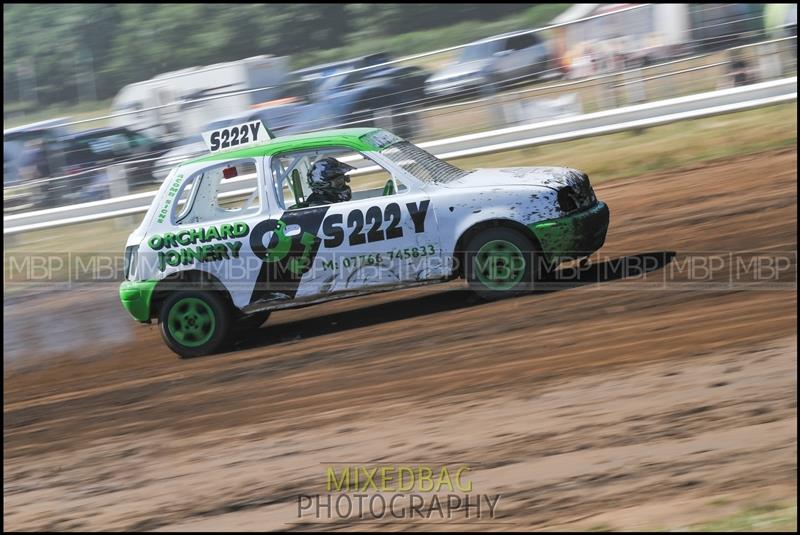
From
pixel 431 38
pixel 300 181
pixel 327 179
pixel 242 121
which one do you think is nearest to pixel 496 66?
pixel 242 121

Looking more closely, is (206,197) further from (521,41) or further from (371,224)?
(521,41)

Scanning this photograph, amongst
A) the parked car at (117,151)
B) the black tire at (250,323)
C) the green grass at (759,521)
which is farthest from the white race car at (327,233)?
the parked car at (117,151)

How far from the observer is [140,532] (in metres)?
5.61

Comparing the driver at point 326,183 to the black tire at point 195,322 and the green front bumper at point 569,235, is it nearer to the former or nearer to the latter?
the black tire at point 195,322

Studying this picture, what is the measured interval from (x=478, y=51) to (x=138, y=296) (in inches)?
356

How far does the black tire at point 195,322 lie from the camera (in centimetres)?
832

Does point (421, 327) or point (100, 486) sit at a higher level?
point (421, 327)

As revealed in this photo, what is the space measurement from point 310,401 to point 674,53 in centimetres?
877

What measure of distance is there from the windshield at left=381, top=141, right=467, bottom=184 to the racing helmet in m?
0.42

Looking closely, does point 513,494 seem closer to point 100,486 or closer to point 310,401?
point 310,401

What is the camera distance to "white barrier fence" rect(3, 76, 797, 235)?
42.3 ft

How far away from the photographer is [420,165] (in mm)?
8164

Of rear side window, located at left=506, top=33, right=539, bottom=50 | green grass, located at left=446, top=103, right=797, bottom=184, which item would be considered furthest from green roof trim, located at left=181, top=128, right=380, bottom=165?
rear side window, located at left=506, top=33, right=539, bottom=50

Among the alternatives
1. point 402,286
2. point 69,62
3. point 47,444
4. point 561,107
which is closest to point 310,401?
point 402,286
